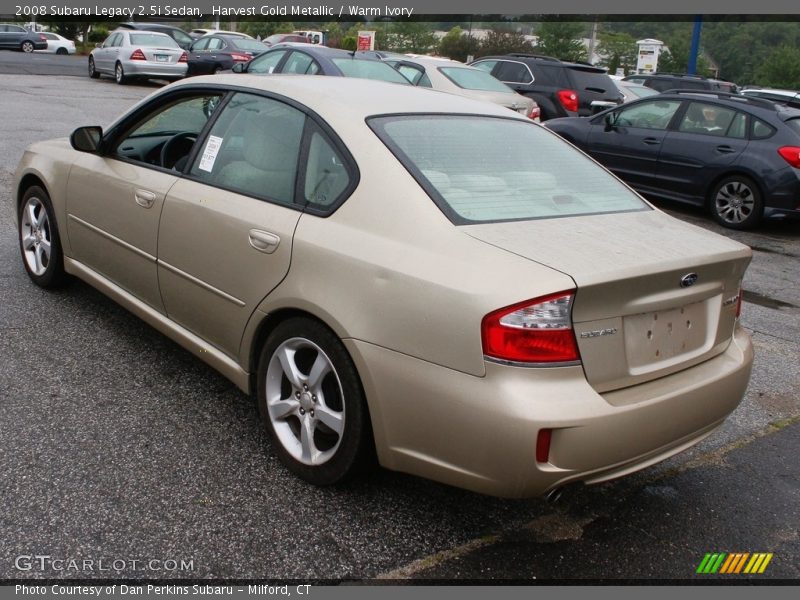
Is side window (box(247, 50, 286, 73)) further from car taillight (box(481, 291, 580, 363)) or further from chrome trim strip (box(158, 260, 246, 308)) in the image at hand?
car taillight (box(481, 291, 580, 363))

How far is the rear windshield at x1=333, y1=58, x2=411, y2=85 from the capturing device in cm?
1205

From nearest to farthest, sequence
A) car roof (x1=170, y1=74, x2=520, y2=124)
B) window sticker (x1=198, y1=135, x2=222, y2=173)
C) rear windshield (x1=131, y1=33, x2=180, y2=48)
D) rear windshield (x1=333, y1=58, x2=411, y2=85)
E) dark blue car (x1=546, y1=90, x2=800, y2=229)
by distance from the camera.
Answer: car roof (x1=170, y1=74, x2=520, y2=124) → window sticker (x1=198, y1=135, x2=222, y2=173) → dark blue car (x1=546, y1=90, x2=800, y2=229) → rear windshield (x1=333, y1=58, x2=411, y2=85) → rear windshield (x1=131, y1=33, x2=180, y2=48)

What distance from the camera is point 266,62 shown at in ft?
43.8

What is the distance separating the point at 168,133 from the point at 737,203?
727 centimetres

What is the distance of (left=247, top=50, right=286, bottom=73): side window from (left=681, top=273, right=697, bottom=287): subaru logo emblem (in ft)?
35.7

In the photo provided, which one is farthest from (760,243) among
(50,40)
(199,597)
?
(50,40)

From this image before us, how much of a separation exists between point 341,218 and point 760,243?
7.34m

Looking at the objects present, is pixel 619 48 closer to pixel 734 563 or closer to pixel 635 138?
pixel 635 138

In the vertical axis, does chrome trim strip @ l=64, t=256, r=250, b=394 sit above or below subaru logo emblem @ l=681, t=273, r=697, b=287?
below

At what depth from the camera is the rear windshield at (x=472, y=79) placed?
45.0 ft

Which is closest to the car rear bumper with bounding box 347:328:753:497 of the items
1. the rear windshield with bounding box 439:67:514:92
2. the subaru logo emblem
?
the subaru logo emblem

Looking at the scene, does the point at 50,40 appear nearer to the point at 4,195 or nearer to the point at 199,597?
the point at 4,195

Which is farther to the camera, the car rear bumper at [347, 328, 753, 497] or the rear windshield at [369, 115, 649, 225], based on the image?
the rear windshield at [369, 115, 649, 225]

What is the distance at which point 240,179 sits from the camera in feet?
12.1
